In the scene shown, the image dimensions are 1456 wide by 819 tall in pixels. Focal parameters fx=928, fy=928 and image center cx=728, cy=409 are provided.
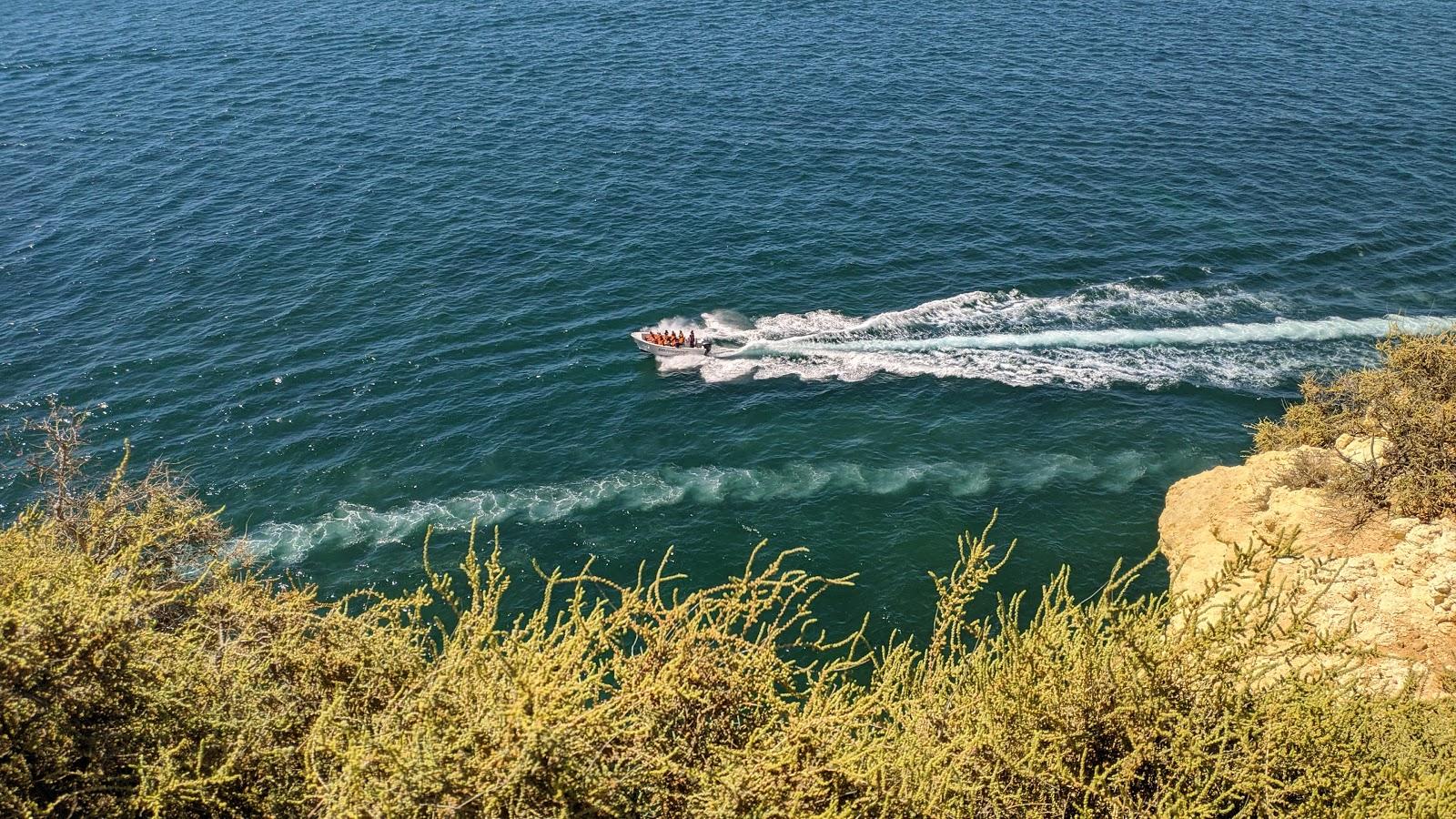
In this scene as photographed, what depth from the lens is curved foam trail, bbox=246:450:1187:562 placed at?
1528 inches

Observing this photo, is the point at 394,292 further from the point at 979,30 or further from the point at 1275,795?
the point at 979,30

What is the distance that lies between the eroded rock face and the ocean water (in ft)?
8.87

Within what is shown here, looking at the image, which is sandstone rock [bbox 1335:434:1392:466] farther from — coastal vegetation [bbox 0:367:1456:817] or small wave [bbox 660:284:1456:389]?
coastal vegetation [bbox 0:367:1456:817]

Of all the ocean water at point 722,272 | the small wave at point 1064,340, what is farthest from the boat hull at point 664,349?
the ocean water at point 722,272

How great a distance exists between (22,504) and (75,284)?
67.2ft

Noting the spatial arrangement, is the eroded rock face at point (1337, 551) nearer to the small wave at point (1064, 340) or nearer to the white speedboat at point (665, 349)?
the small wave at point (1064, 340)

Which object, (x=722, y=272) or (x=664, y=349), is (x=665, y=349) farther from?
(x=722, y=272)

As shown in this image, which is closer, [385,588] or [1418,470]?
[1418,470]

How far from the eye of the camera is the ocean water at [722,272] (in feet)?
132

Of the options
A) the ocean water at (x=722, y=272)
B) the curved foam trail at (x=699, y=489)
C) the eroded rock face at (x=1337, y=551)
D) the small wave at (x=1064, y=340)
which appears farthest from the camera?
the small wave at (x=1064, y=340)

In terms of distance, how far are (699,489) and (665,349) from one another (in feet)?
32.7

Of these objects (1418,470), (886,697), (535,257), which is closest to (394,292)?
(535,257)

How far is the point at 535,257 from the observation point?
56.1 meters

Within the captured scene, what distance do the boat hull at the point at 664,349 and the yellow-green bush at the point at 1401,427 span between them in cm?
2597
